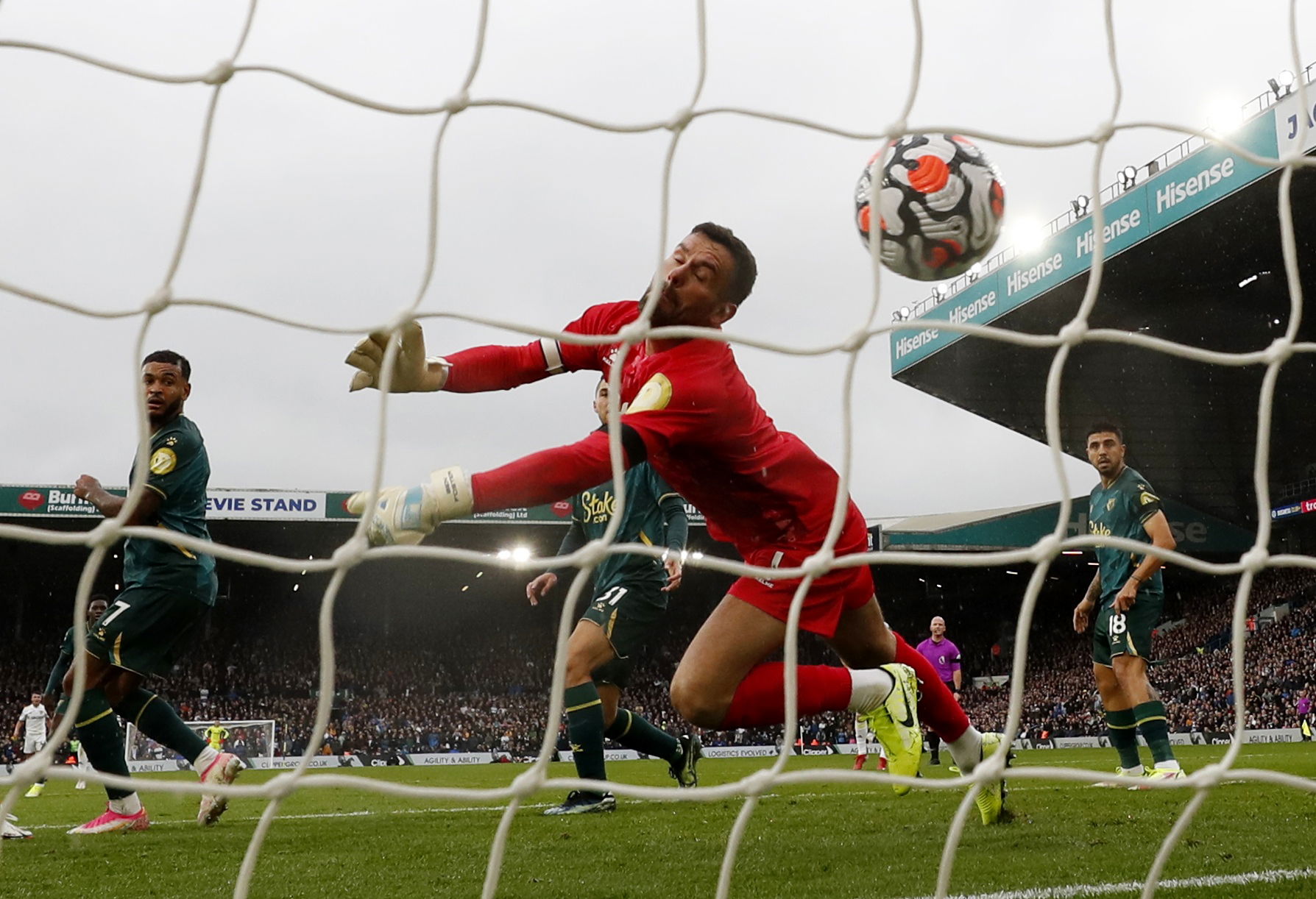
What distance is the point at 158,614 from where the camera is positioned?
446cm

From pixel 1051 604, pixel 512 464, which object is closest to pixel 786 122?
pixel 512 464

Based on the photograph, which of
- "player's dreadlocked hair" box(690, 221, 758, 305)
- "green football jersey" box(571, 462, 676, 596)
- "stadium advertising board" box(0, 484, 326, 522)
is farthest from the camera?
"stadium advertising board" box(0, 484, 326, 522)

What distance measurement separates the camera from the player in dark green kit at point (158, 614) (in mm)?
4387

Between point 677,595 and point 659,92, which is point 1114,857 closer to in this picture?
point 659,92

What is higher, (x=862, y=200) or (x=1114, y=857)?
(x=862, y=200)

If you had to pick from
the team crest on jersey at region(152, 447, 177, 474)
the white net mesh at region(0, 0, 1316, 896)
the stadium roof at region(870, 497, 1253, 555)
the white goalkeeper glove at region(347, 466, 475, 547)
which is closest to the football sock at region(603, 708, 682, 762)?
the team crest on jersey at region(152, 447, 177, 474)

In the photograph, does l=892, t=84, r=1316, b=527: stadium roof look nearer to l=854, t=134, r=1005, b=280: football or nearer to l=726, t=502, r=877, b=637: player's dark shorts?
l=854, t=134, r=1005, b=280: football

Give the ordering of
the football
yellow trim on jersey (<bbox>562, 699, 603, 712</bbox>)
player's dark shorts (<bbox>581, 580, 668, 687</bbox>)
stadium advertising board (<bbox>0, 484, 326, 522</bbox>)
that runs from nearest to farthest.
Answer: the football → yellow trim on jersey (<bbox>562, 699, 603, 712</bbox>) → player's dark shorts (<bbox>581, 580, 668, 687</bbox>) → stadium advertising board (<bbox>0, 484, 326, 522</bbox>)

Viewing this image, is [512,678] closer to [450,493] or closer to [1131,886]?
[1131,886]

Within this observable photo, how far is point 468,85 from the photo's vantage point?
236 centimetres

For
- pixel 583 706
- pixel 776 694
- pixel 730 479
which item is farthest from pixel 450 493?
pixel 583 706

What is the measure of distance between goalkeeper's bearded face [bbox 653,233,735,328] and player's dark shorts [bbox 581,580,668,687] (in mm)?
1943

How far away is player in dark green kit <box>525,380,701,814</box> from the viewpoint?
16.0 feet

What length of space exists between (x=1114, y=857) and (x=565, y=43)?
8.76 feet
